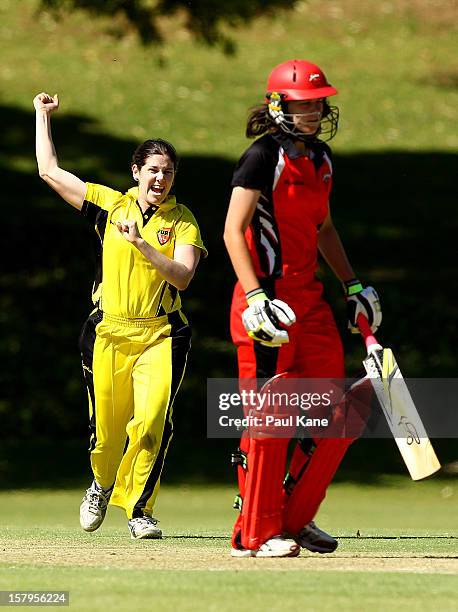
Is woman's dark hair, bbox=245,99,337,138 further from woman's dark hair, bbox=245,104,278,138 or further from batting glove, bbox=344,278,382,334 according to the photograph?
batting glove, bbox=344,278,382,334

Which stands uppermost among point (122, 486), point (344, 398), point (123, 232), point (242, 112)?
point (242, 112)

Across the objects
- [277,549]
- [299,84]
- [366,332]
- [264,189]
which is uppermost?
[299,84]

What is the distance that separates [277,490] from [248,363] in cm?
59

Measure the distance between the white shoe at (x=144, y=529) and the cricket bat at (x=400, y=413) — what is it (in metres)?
1.63

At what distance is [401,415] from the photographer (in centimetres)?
696

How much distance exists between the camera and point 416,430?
6906 millimetres

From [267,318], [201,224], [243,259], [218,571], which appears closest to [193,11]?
[201,224]

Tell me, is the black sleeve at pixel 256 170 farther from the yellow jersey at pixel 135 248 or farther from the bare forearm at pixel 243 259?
the yellow jersey at pixel 135 248

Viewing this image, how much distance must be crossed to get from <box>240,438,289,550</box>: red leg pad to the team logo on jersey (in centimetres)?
138

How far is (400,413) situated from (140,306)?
1.61 m

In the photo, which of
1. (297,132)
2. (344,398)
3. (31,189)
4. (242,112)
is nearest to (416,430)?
(344,398)

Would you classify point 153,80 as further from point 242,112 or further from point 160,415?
point 160,415

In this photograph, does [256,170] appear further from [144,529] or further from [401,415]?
[144,529]
